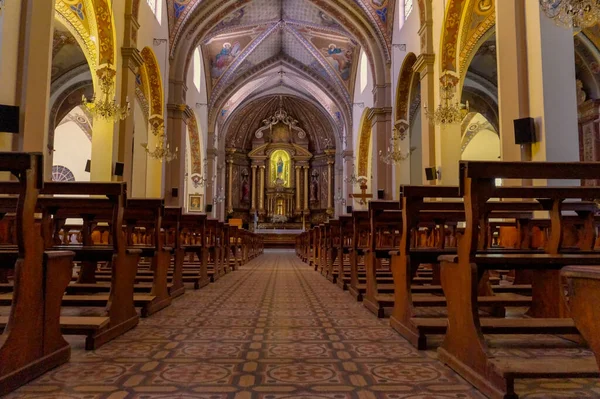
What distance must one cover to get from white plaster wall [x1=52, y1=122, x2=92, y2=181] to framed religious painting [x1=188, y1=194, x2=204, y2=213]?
3992 millimetres

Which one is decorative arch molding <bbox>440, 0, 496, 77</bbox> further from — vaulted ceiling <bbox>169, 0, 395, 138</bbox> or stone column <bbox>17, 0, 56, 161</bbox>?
stone column <bbox>17, 0, 56, 161</bbox>

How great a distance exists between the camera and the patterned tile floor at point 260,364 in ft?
6.53

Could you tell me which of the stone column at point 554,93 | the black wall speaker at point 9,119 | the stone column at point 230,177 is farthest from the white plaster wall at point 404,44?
the stone column at point 230,177

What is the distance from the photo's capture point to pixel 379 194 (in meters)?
14.1

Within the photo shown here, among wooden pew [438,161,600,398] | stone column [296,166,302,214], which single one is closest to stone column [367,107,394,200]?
wooden pew [438,161,600,398]

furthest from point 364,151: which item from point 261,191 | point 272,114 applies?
point 272,114

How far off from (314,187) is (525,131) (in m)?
22.6

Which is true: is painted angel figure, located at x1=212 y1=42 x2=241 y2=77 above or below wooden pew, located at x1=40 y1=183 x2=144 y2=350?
above

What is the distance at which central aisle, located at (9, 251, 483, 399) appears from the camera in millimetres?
2008

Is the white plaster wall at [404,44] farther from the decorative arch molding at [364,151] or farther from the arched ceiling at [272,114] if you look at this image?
the arched ceiling at [272,114]

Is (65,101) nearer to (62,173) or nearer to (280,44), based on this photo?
(62,173)

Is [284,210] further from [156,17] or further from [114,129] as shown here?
[114,129]

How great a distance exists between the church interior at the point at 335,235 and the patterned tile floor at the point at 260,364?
0.02 metres

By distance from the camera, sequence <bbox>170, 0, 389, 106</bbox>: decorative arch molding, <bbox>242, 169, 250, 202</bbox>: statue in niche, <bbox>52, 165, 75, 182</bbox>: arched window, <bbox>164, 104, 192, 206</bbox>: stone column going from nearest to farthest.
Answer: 1. <bbox>164, 104, 192, 206</bbox>: stone column
2. <bbox>170, 0, 389, 106</bbox>: decorative arch molding
3. <bbox>52, 165, 75, 182</bbox>: arched window
4. <bbox>242, 169, 250, 202</bbox>: statue in niche
